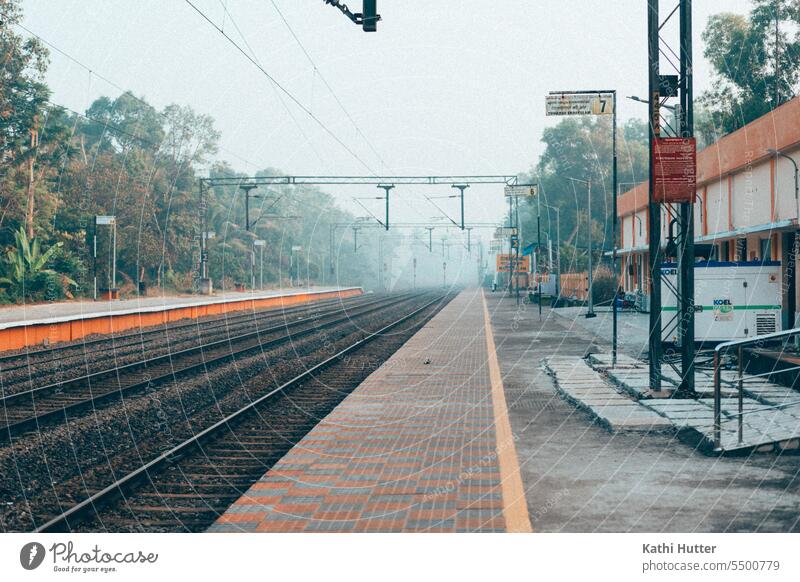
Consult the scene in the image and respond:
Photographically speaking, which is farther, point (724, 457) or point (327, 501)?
point (724, 457)

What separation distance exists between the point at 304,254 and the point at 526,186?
7142 cm

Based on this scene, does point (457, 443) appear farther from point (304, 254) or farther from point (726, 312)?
point (304, 254)

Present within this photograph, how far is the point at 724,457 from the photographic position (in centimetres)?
853

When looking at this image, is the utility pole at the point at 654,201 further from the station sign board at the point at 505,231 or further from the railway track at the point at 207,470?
the station sign board at the point at 505,231

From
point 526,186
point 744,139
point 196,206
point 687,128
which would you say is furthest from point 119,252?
point 687,128

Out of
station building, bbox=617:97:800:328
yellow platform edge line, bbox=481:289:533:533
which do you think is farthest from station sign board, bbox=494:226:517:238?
yellow platform edge line, bbox=481:289:533:533

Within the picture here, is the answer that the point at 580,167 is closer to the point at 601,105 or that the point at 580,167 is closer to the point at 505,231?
the point at 505,231

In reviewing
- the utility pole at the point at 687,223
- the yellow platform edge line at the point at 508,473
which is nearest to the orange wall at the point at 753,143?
the utility pole at the point at 687,223

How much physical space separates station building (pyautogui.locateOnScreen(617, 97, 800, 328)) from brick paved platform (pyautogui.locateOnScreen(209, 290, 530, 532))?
10.5m

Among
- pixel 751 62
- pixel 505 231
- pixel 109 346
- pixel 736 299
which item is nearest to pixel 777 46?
pixel 751 62

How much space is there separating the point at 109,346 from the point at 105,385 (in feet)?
27.0

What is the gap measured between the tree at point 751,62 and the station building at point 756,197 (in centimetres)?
2228

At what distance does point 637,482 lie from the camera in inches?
297

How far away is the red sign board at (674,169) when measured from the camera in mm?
12078
